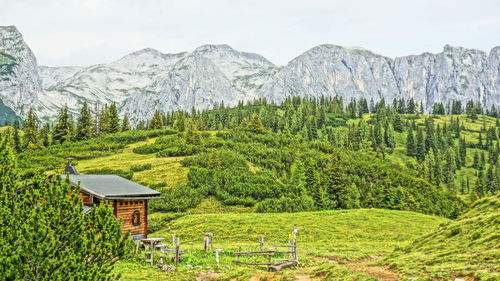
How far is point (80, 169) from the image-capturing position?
80625 millimetres

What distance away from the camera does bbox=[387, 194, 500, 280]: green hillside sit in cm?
1925

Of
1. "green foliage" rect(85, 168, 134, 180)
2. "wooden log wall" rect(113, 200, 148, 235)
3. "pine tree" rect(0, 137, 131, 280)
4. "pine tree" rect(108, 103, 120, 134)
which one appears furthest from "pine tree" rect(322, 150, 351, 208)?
"pine tree" rect(108, 103, 120, 134)

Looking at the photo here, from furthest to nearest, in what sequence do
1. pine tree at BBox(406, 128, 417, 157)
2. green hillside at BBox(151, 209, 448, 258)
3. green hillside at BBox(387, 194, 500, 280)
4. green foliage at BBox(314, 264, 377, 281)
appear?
pine tree at BBox(406, 128, 417, 157), green hillside at BBox(151, 209, 448, 258), green foliage at BBox(314, 264, 377, 281), green hillside at BBox(387, 194, 500, 280)

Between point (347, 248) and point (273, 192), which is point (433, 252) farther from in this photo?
point (273, 192)

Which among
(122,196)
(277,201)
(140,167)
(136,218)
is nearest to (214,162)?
(140,167)

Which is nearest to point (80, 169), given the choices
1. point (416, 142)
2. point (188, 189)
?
point (188, 189)

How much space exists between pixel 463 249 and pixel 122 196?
23490 mm

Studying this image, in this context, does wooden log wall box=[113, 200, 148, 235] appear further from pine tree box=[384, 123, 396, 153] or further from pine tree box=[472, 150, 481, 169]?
pine tree box=[472, 150, 481, 169]

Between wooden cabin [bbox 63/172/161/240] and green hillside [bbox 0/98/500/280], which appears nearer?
green hillside [bbox 0/98/500/280]

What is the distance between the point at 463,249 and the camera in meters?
24.1

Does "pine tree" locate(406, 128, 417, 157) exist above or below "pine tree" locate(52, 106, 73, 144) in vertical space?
below

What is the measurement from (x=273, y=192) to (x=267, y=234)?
23931mm

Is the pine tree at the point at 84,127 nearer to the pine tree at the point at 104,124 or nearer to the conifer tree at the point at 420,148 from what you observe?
the pine tree at the point at 104,124

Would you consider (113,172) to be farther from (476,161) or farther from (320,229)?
(476,161)
